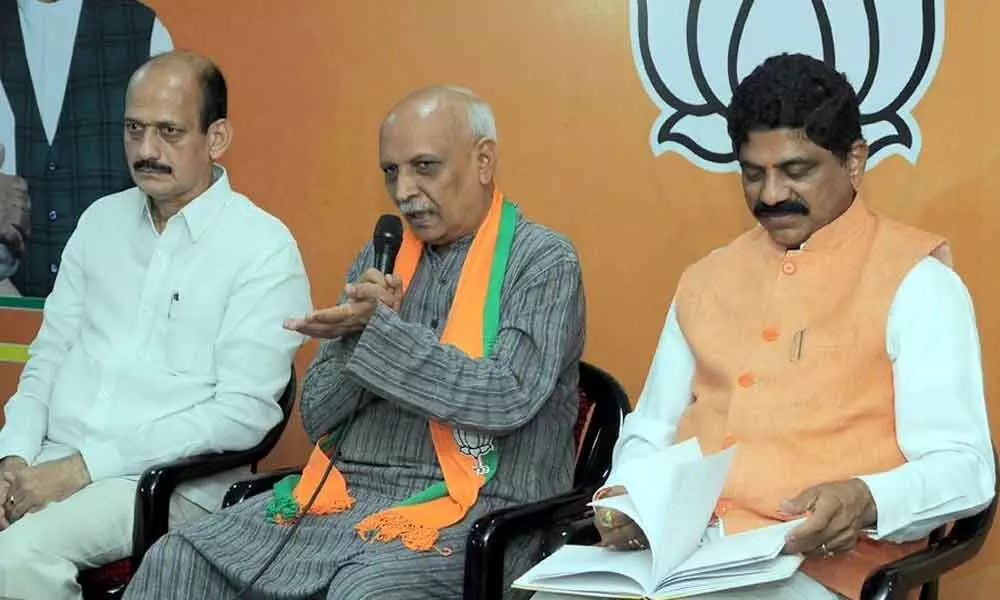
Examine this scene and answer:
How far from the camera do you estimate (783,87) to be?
2.63m

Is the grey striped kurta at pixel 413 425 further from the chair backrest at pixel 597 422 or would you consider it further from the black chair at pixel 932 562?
the black chair at pixel 932 562

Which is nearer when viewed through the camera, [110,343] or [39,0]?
[110,343]

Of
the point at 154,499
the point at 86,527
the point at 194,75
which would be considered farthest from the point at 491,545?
the point at 194,75

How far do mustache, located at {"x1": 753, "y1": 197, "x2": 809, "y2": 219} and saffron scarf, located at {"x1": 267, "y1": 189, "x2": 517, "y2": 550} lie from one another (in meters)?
0.62

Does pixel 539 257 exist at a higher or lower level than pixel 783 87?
lower

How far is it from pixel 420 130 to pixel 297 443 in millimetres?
1664

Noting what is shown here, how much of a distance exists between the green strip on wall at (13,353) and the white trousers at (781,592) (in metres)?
2.79

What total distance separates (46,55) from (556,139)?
77.4 inches

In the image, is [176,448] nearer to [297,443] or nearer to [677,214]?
[297,443]

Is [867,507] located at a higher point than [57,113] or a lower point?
lower

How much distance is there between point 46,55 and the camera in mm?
4664

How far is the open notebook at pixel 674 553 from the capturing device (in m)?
2.24

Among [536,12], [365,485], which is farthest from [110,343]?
[536,12]

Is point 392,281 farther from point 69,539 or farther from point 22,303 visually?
point 22,303
